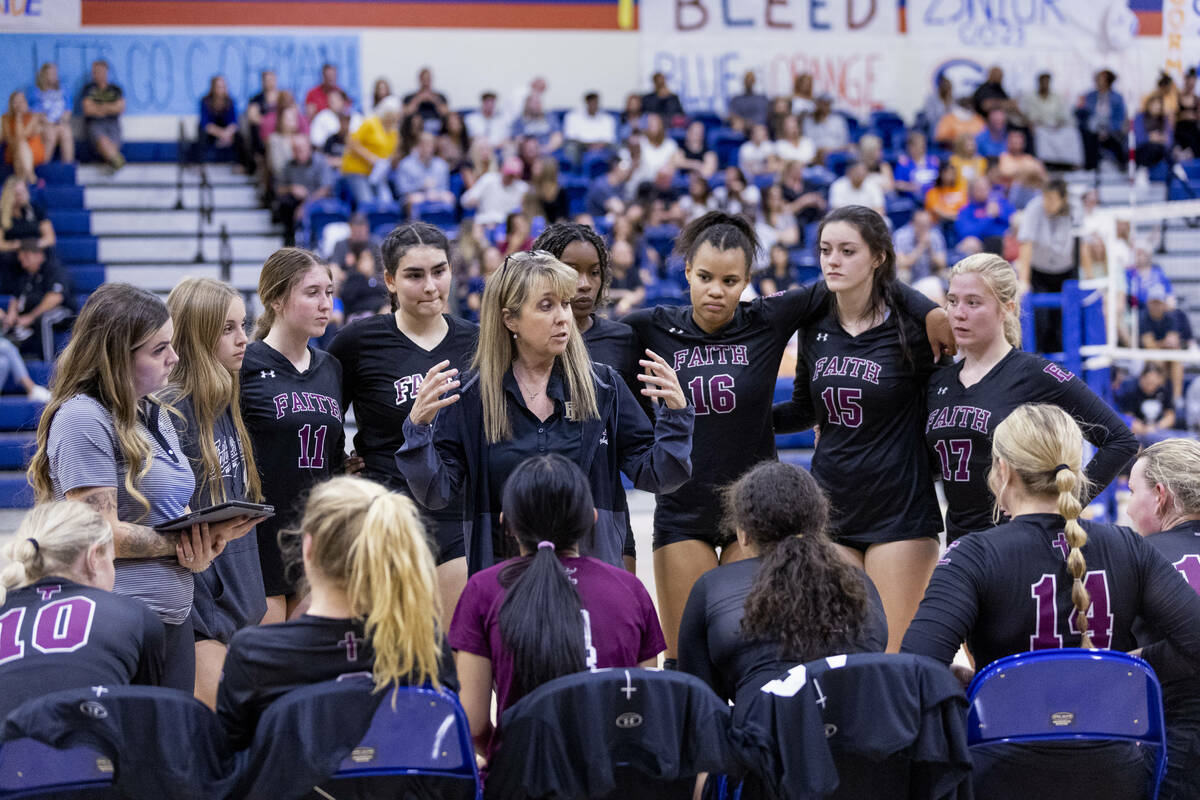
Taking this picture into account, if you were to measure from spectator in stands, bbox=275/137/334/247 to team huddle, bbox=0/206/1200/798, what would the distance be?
320 inches

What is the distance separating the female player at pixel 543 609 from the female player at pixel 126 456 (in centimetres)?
76

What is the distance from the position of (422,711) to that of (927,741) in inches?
38.3

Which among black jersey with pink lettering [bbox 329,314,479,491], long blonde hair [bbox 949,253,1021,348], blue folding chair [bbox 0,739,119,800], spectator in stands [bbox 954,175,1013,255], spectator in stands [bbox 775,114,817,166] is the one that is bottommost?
blue folding chair [bbox 0,739,119,800]

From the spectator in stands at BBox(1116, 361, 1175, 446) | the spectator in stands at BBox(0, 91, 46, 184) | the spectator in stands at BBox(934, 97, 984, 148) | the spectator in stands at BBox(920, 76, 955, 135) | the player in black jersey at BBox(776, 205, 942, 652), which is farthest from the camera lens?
the spectator in stands at BBox(920, 76, 955, 135)

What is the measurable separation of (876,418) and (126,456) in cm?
217

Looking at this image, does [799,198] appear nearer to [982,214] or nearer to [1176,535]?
[982,214]

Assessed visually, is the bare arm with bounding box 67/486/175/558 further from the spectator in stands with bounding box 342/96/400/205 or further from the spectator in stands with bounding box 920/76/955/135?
the spectator in stands with bounding box 920/76/955/135

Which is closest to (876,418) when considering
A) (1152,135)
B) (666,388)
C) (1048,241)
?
(666,388)

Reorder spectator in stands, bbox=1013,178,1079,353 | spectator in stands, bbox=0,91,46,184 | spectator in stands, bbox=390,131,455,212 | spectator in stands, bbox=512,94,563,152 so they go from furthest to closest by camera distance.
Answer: spectator in stands, bbox=512,94,563,152 < spectator in stands, bbox=390,131,455,212 < spectator in stands, bbox=0,91,46,184 < spectator in stands, bbox=1013,178,1079,353

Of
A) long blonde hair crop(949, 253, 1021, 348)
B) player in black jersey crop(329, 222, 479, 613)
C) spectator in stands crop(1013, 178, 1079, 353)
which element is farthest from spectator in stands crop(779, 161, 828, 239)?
player in black jersey crop(329, 222, 479, 613)

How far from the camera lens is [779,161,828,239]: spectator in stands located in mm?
12617

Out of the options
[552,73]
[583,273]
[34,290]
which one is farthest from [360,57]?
[583,273]

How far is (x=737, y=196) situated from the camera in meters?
12.4

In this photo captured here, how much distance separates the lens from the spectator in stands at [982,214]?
489 inches
